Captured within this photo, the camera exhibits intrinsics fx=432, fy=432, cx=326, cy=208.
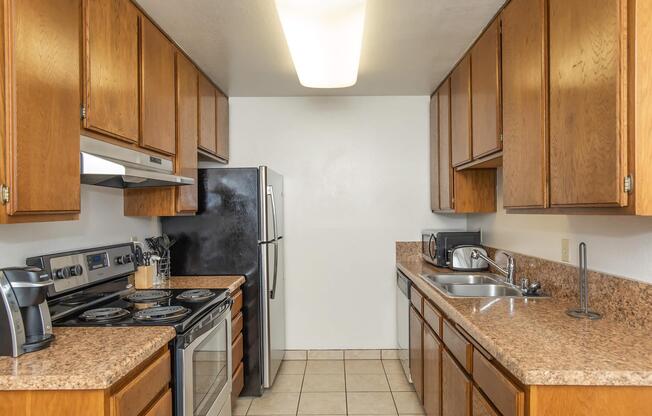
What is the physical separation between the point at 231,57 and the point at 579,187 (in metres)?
2.22

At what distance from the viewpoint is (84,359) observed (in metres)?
1.36

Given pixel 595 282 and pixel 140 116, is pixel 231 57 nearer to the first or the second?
pixel 140 116

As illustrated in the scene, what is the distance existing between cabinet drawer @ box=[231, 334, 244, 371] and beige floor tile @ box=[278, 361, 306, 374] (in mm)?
673

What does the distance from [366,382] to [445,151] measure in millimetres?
1884

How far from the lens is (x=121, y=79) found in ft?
6.58

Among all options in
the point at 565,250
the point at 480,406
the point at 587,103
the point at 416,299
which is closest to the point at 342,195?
the point at 416,299

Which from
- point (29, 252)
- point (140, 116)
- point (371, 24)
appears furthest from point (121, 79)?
point (371, 24)

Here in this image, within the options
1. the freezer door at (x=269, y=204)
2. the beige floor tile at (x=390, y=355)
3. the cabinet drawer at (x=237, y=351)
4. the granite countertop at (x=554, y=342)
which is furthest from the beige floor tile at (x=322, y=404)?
the granite countertop at (x=554, y=342)

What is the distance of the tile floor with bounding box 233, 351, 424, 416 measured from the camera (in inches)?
115

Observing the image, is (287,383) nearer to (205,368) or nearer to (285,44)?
(205,368)

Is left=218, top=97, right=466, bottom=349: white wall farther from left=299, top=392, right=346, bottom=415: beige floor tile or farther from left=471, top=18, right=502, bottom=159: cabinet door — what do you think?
left=471, top=18, right=502, bottom=159: cabinet door

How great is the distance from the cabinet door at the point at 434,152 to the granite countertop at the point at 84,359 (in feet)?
8.21

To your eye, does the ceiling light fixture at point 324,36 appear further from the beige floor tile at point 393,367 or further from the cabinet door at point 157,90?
the beige floor tile at point 393,367

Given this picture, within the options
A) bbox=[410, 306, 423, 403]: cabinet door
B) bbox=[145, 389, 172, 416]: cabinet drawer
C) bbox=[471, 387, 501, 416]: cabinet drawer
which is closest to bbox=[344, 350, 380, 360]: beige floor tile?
bbox=[410, 306, 423, 403]: cabinet door
